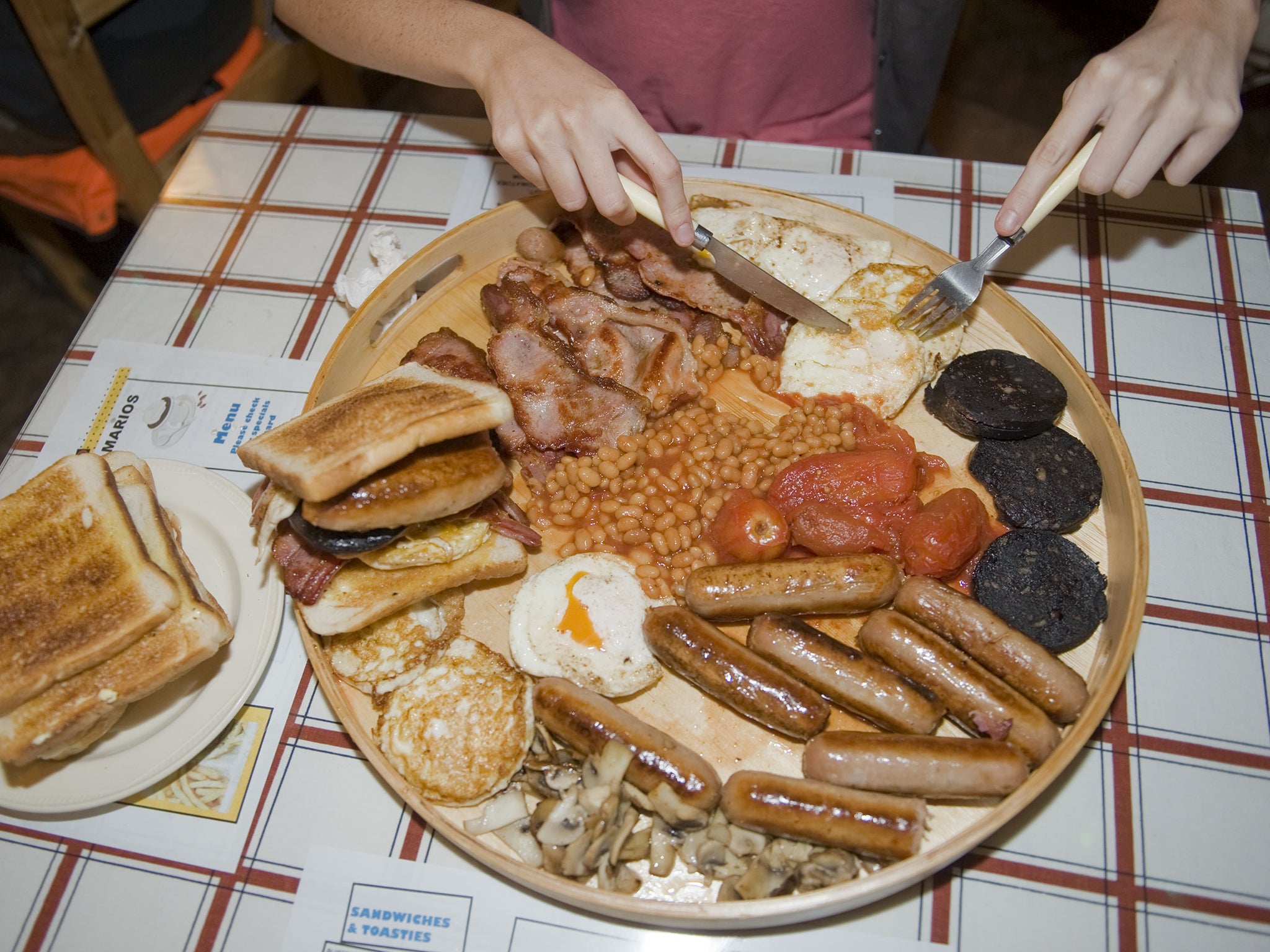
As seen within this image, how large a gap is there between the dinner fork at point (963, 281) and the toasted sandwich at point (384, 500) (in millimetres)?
1432

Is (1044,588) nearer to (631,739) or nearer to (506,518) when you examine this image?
(631,739)

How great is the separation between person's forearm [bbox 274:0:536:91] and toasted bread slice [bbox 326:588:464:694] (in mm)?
1754

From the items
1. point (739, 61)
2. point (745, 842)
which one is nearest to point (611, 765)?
point (745, 842)

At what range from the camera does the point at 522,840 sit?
2.08 m

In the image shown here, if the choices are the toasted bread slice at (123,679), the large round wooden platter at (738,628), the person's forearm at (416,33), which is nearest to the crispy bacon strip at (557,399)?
the large round wooden platter at (738,628)

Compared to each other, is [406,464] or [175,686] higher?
[406,464]

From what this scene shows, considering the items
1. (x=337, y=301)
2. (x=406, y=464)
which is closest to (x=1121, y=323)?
(x=406, y=464)

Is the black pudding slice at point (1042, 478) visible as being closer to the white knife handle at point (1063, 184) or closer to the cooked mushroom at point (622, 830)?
the white knife handle at point (1063, 184)

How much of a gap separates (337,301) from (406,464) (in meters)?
1.42

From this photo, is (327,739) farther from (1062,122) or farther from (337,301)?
(1062,122)

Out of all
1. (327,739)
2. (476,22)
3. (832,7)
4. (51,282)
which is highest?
(832,7)

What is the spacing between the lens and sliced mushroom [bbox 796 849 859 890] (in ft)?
6.40

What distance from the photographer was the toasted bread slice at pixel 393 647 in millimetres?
2303

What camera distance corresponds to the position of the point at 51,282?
16.3 ft
